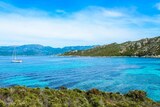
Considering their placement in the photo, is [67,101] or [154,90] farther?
[154,90]

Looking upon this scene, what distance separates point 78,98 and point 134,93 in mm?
12757

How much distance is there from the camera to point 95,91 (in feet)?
155

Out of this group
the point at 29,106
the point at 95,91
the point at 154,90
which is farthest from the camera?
the point at 154,90

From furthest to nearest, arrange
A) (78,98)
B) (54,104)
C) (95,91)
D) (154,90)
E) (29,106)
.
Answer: (154,90) → (95,91) → (78,98) → (54,104) → (29,106)

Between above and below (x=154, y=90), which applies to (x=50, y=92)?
above

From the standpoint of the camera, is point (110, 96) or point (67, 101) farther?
point (110, 96)

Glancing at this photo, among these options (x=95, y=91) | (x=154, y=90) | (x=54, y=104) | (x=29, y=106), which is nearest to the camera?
(x=29, y=106)

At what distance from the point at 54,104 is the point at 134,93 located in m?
18.9

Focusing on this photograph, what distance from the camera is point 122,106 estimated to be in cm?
3838

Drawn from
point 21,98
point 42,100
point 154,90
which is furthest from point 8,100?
point 154,90

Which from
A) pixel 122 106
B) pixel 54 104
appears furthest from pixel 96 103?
pixel 54 104

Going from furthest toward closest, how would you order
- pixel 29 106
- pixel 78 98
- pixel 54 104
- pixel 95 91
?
1. pixel 95 91
2. pixel 78 98
3. pixel 54 104
4. pixel 29 106

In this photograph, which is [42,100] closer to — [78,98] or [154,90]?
[78,98]

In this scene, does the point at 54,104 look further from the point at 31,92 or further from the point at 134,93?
the point at 134,93
